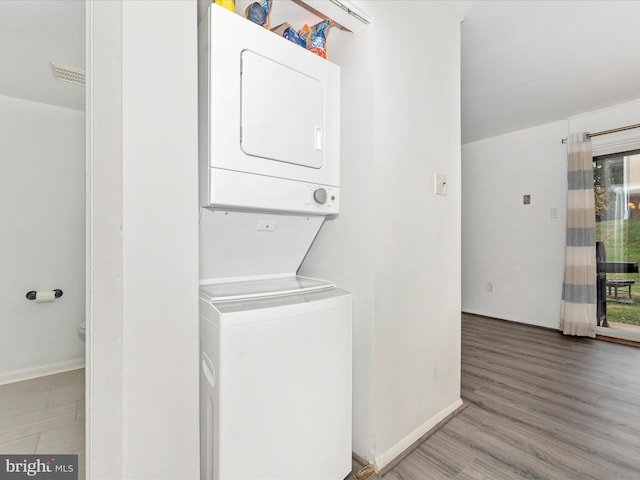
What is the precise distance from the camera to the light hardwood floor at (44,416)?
1701mm

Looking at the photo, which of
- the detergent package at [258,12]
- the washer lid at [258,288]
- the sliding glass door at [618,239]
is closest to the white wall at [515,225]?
the sliding glass door at [618,239]

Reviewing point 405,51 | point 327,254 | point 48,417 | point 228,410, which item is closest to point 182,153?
point 228,410

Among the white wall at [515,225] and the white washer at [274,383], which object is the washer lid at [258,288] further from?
the white wall at [515,225]

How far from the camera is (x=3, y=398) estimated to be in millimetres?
2238

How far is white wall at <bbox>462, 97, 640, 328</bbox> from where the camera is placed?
3654 millimetres

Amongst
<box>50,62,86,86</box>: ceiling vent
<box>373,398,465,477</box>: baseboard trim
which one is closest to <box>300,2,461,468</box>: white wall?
<box>373,398,465,477</box>: baseboard trim

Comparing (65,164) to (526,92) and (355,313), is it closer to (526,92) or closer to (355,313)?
(355,313)

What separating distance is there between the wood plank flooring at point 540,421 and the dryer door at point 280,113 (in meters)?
1.52

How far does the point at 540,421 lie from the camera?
1.84 meters

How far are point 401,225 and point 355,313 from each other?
50 cm

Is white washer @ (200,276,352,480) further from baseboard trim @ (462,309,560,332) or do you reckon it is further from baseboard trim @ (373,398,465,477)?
baseboard trim @ (462,309,560,332)

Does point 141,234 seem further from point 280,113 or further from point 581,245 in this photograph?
point 581,245

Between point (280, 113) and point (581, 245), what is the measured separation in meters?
3.78

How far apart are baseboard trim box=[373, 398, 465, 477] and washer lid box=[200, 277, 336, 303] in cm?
86
